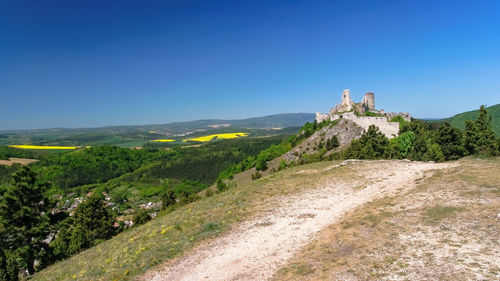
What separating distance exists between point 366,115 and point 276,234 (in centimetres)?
6667

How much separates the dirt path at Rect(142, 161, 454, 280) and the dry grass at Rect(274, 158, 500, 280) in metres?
1.28

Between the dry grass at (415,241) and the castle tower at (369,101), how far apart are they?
67.4 meters

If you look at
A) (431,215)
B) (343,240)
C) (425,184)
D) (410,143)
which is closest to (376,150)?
(410,143)

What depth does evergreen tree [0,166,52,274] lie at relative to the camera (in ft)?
91.6

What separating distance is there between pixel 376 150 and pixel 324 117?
4750 centimetres

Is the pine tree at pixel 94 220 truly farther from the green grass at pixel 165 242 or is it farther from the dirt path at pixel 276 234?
the dirt path at pixel 276 234

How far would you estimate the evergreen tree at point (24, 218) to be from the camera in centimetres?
2792

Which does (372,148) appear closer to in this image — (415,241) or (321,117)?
(415,241)

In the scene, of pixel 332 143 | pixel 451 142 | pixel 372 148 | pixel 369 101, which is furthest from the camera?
pixel 369 101

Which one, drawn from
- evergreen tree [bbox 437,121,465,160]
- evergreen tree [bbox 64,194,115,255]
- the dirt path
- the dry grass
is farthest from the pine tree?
evergreen tree [bbox 437,121,465,160]

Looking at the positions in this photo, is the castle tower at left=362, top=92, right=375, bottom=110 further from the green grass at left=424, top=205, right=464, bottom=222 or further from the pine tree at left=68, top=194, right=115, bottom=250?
the pine tree at left=68, top=194, right=115, bottom=250

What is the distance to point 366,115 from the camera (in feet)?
237

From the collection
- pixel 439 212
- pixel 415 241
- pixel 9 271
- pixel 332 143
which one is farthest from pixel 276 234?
pixel 332 143

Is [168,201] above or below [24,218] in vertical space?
below
